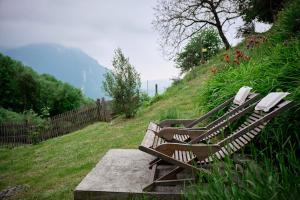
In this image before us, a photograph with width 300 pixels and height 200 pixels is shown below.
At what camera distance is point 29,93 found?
44250 millimetres

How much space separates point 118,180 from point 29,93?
43356mm

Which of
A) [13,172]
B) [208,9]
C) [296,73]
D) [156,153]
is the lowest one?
[13,172]

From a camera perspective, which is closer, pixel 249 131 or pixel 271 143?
pixel 249 131

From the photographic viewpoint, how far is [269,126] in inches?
176

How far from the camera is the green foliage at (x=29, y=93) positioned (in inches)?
1742

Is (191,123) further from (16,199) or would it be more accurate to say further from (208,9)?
(208,9)

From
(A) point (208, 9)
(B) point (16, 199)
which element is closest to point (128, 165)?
(B) point (16, 199)

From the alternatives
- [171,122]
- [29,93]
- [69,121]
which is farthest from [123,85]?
[29,93]

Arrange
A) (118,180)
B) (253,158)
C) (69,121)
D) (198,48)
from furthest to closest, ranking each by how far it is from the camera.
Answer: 1. (198,48)
2. (69,121)
3. (118,180)
4. (253,158)

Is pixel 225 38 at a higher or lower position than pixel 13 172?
higher

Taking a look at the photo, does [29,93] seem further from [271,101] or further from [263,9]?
[271,101]

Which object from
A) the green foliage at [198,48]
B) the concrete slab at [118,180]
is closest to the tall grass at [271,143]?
the concrete slab at [118,180]

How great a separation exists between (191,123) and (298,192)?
3850mm

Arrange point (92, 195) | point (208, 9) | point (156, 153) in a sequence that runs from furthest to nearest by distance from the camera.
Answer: point (208, 9) < point (92, 195) < point (156, 153)
